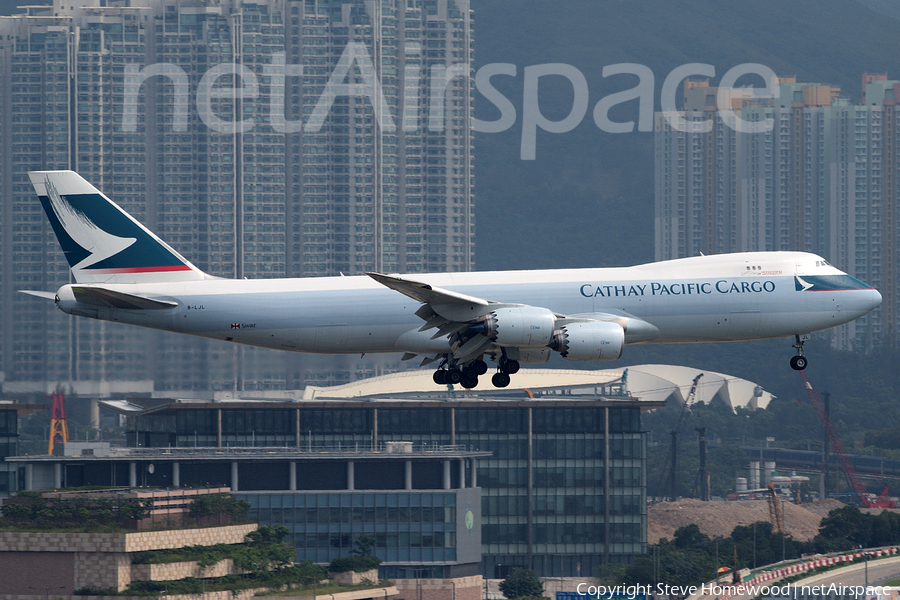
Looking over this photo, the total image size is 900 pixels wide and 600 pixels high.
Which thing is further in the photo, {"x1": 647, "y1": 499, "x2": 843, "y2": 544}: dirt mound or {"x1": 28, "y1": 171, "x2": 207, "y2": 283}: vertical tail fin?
{"x1": 647, "y1": 499, "x2": 843, "y2": 544}: dirt mound

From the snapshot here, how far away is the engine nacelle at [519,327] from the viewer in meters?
60.2

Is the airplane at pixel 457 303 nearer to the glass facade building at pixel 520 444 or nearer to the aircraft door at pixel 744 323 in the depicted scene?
the aircraft door at pixel 744 323

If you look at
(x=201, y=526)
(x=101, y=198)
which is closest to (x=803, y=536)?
(x=201, y=526)

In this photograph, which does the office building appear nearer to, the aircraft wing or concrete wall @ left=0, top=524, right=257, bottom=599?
concrete wall @ left=0, top=524, right=257, bottom=599

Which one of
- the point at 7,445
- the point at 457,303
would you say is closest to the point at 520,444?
the point at 7,445

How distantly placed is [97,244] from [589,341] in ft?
75.8

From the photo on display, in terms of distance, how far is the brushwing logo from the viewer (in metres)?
64.9

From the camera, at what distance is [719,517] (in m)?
173

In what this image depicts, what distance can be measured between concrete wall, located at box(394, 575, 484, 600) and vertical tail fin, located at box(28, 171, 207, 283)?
58.5m

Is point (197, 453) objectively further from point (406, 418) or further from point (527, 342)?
point (527, 342)

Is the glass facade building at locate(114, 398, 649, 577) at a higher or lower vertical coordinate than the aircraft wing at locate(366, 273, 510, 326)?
lower

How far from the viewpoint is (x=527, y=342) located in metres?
60.4

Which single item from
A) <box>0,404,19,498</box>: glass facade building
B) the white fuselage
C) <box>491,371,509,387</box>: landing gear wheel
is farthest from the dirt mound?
<box>491,371,509,387</box>: landing gear wheel

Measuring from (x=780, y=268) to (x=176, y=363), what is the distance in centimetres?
14293
